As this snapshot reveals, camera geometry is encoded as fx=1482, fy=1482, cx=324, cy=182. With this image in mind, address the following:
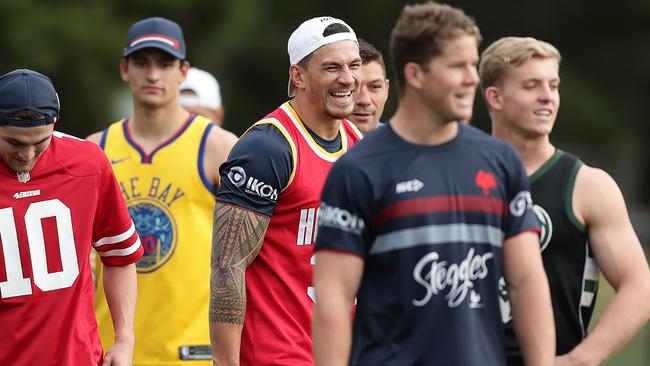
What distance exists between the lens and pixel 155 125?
9.02 metres

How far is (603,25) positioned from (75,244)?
33521 millimetres

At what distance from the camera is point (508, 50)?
21.4 feet

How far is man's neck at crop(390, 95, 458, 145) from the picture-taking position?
561 centimetres

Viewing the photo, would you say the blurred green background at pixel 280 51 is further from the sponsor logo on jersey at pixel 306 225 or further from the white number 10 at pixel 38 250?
the white number 10 at pixel 38 250

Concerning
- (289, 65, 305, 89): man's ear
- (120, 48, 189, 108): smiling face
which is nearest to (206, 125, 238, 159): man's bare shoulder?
(120, 48, 189, 108): smiling face

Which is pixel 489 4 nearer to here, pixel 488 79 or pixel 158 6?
pixel 158 6

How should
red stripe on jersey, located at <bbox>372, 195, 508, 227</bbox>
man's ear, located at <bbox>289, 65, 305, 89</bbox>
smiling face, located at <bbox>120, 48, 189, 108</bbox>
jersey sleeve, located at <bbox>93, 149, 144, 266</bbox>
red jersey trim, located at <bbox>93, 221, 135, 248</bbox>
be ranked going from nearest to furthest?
1. red stripe on jersey, located at <bbox>372, 195, 508, 227</bbox>
2. jersey sleeve, located at <bbox>93, 149, 144, 266</bbox>
3. red jersey trim, located at <bbox>93, 221, 135, 248</bbox>
4. man's ear, located at <bbox>289, 65, 305, 89</bbox>
5. smiling face, located at <bbox>120, 48, 189, 108</bbox>

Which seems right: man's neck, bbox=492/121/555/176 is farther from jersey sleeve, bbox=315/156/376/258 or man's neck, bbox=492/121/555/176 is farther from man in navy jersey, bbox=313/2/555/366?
jersey sleeve, bbox=315/156/376/258

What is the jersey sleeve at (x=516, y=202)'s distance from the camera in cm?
563

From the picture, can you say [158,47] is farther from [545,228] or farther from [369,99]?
[545,228]

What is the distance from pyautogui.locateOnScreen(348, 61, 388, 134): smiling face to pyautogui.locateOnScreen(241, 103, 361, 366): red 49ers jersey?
1279mm

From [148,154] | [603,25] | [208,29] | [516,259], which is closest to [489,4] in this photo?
[603,25]

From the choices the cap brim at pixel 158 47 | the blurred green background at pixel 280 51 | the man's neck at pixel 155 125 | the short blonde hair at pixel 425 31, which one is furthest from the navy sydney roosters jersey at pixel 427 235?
the blurred green background at pixel 280 51

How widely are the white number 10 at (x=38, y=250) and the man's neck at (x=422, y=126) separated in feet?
5.97
